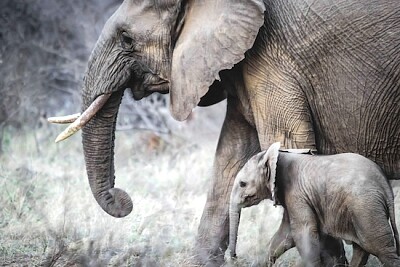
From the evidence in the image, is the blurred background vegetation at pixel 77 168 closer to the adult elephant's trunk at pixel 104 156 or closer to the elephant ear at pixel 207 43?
the adult elephant's trunk at pixel 104 156

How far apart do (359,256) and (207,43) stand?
153 centimetres

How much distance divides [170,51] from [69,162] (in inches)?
171

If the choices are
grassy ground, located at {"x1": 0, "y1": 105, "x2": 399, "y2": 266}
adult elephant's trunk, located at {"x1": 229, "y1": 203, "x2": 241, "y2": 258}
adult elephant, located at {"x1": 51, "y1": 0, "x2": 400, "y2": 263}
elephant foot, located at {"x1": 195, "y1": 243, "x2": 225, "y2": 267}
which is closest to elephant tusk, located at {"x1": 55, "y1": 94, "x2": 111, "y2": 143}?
adult elephant, located at {"x1": 51, "y1": 0, "x2": 400, "y2": 263}

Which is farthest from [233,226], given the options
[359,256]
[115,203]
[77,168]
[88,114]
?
[77,168]

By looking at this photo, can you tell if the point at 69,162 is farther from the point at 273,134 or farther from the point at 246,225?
the point at 273,134

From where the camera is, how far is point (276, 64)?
659 cm

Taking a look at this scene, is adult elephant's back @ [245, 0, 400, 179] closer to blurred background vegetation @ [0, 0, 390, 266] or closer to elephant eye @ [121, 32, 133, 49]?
elephant eye @ [121, 32, 133, 49]

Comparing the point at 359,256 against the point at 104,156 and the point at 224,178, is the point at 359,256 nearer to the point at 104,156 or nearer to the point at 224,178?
the point at 224,178

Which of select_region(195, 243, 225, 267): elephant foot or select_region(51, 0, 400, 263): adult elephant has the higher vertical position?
select_region(51, 0, 400, 263): adult elephant

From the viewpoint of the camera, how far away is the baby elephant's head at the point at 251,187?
21.4 feet

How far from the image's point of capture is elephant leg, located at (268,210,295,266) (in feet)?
21.9

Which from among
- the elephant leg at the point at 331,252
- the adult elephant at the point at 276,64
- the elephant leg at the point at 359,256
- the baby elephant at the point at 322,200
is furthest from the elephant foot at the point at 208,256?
the elephant leg at the point at 359,256

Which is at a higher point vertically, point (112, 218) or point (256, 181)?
point (256, 181)

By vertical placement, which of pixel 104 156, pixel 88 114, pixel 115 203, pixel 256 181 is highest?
pixel 88 114
